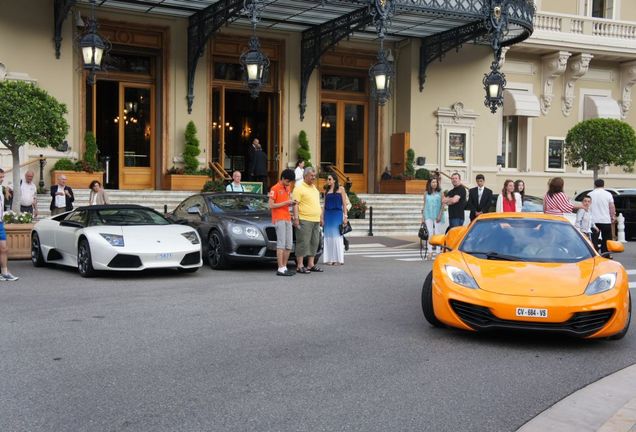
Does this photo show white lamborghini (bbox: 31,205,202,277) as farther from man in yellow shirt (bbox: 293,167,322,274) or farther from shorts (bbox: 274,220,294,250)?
man in yellow shirt (bbox: 293,167,322,274)

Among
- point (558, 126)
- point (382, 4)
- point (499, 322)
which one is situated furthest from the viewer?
point (558, 126)

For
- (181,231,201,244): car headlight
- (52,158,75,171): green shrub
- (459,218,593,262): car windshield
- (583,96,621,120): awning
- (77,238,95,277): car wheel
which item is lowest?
(77,238,95,277): car wheel

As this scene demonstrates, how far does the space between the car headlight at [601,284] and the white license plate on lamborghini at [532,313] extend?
528mm

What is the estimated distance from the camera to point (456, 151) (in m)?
28.6

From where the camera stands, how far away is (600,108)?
31.2m

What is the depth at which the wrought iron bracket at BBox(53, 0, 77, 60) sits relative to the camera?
21.7 meters

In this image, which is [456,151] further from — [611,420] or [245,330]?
[611,420]

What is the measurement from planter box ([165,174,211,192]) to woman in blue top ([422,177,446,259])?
31.8 ft

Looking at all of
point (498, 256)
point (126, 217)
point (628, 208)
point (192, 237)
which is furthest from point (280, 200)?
point (628, 208)

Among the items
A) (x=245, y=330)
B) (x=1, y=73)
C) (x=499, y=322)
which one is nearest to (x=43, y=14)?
(x=1, y=73)

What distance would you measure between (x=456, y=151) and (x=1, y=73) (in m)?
15.9

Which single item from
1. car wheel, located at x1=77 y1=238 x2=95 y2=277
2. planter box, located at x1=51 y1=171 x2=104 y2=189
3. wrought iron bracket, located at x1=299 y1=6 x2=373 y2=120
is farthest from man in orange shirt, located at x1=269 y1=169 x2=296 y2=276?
wrought iron bracket, located at x1=299 y1=6 x2=373 y2=120

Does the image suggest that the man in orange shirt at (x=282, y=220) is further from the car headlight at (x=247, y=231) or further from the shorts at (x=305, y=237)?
the car headlight at (x=247, y=231)

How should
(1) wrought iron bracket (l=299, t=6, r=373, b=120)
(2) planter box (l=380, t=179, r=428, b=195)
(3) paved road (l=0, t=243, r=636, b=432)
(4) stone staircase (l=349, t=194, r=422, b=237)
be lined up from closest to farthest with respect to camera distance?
(3) paved road (l=0, t=243, r=636, b=432) < (4) stone staircase (l=349, t=194, r=422, b=237) < (1) wrought iron bracket (l=299, t=6, r=373, b=120) < (2) planter box (l=380, t=179, r=428, b=195)
